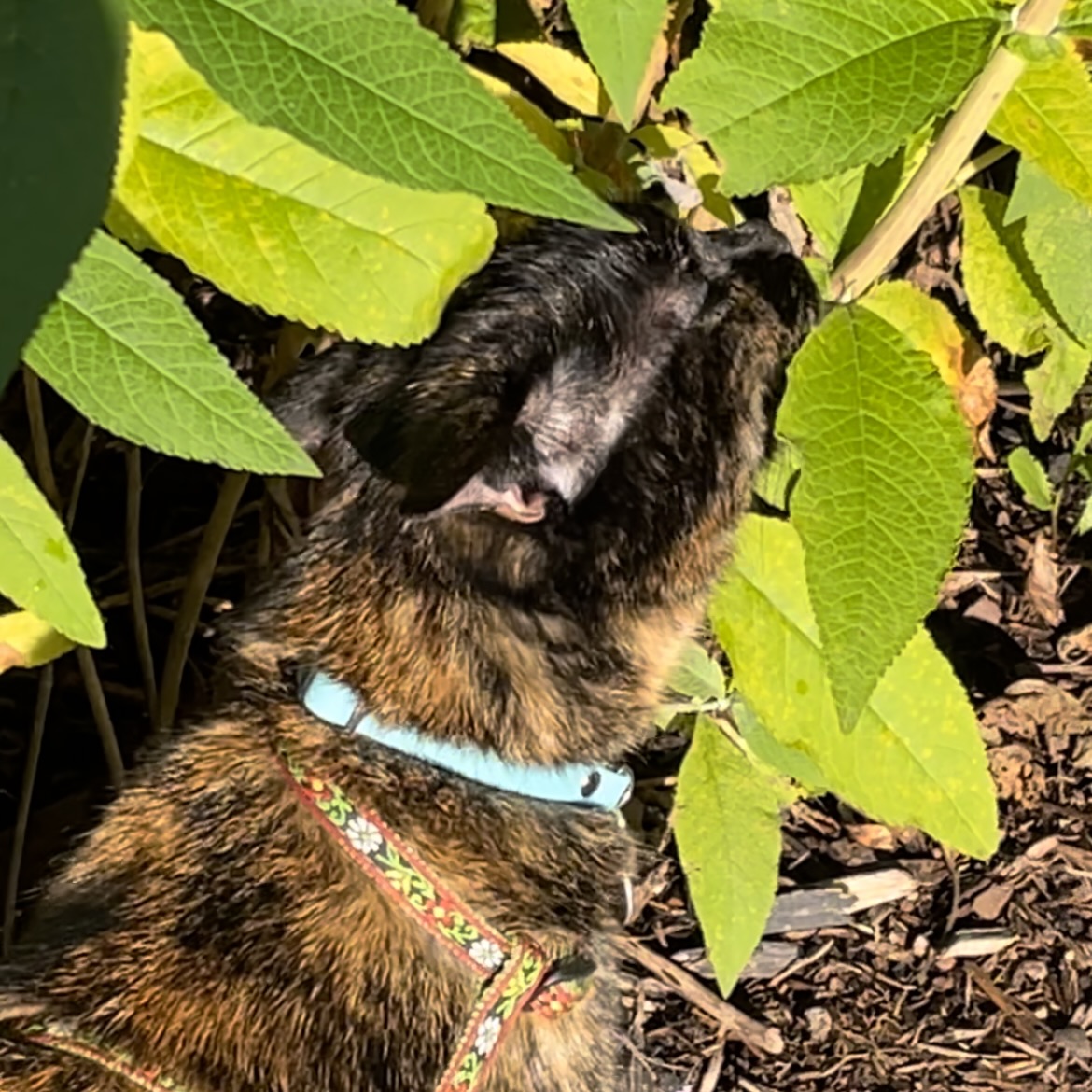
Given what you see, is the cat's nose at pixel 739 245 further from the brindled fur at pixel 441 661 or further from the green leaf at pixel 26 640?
the green leaf at pixel 26 640

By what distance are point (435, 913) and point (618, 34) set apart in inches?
42.5

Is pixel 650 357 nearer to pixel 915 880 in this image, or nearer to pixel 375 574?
pixel 375 574

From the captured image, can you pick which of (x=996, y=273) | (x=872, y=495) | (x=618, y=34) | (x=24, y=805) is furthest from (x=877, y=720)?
(x=24, y=805)

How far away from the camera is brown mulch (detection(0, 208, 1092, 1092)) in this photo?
10.1 feet

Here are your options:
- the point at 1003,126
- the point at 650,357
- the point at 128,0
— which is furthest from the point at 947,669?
the point at 128,0

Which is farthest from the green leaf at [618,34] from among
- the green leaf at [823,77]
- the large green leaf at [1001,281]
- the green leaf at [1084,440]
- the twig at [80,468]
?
the green leaf at [1084,440]

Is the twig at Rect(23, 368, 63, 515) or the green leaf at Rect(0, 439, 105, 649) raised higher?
the green leaf at Rect(0, 439, 105, 649)

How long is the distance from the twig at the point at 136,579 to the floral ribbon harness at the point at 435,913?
72cm

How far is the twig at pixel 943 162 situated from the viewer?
1.74 metres

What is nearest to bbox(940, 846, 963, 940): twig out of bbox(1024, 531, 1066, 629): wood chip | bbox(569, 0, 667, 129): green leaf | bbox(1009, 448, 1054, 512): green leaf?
bbox(1024, 531, 1066, 629): wood chip

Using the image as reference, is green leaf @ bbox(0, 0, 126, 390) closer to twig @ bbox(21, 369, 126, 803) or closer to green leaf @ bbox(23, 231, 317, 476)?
green leaf @ bbox(23, 231, 317, 476)

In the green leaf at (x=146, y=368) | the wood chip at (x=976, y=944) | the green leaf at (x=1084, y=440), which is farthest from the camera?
the wood chip at (x=976, y=944)

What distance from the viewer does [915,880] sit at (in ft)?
10.5

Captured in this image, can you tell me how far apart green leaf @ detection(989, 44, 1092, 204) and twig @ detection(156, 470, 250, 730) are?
1.34m
